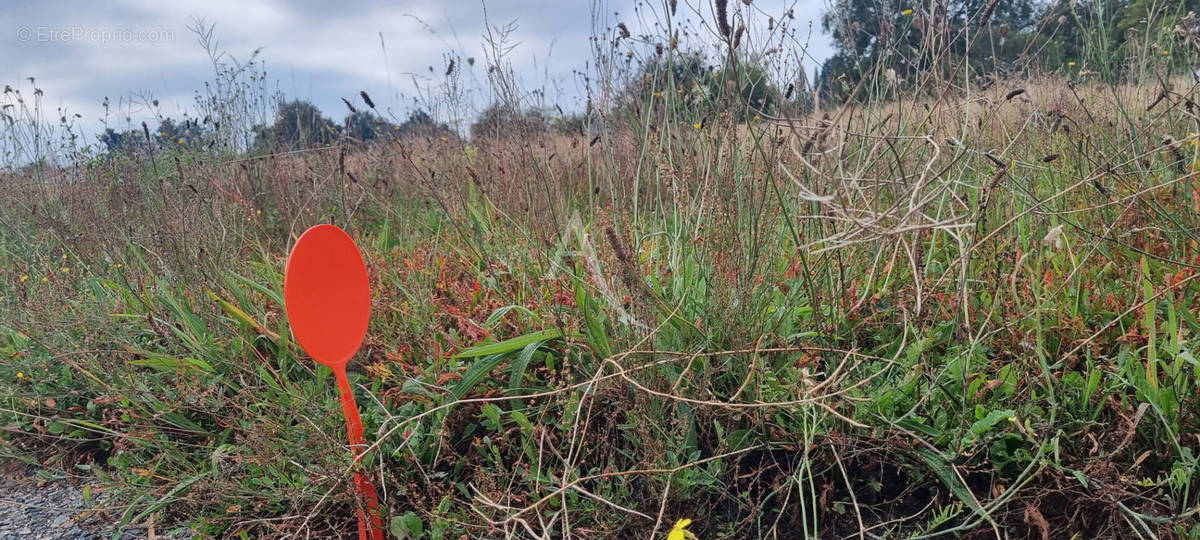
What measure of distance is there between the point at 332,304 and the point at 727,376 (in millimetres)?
921

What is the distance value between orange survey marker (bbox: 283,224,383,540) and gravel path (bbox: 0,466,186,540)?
678 millimetres

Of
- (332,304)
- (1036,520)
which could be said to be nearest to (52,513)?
(332,304)

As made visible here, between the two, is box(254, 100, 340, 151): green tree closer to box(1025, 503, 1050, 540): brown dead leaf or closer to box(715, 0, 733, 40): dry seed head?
box(715, 0, 733, 40): dry seed head

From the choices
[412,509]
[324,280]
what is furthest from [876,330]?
[324,280]

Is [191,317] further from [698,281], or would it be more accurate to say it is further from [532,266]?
[698,281]

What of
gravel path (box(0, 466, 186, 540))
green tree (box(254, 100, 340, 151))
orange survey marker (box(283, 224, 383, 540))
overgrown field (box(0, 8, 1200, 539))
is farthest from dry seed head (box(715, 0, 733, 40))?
green tree (box(254, 100, 340, 151))

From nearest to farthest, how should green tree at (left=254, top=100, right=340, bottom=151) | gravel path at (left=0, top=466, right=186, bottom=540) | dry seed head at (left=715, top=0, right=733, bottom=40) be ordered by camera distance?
dry seed head at (left=715, top=0, right=733, bottom=40) → gravel path at (left=0, top=466, right=186, bottom=540) → green tree at (left=254, top=100, right=340, bottom=151)

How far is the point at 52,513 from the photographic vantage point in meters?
1.93

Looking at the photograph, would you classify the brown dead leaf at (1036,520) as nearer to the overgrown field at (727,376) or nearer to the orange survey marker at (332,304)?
the overgrown field at (727,376)

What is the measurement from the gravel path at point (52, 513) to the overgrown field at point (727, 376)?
2.8 inches

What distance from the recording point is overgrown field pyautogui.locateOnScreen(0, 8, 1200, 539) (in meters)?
1.44

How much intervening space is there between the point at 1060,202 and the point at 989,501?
1417 millimetres

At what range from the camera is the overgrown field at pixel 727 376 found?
4.71 feet

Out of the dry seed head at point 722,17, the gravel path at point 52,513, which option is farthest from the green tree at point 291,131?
the dry seed head at point 722,17
